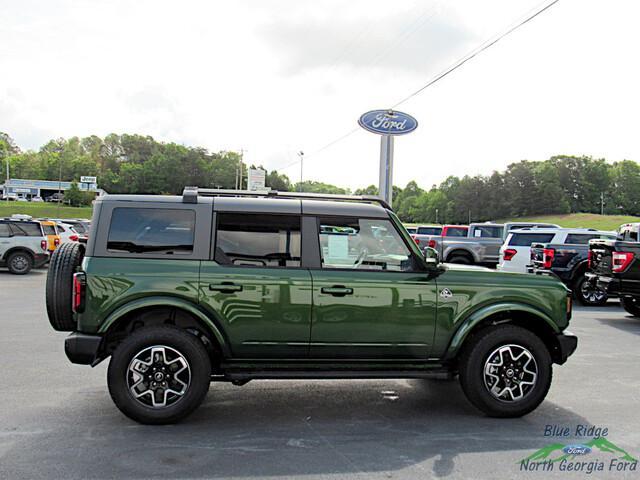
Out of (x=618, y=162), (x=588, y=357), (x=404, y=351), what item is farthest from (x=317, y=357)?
(x=618, y=162)

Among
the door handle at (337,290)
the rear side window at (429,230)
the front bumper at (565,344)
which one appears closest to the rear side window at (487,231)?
the rear side window at (429,230)

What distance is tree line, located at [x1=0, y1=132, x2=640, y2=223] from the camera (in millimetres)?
102438

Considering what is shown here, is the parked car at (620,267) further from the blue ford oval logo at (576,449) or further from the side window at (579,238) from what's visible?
the blue ford oval logo at (576,449)

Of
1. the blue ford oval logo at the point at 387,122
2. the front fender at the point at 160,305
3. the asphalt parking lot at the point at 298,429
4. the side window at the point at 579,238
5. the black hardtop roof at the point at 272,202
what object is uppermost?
the blue ford oval logo at the point at 387,122

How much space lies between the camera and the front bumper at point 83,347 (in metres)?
4.78

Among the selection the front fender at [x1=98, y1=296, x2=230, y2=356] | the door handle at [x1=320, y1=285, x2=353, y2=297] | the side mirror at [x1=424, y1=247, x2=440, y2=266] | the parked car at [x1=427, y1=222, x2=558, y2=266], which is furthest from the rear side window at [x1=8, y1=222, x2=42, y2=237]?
the side mirror at [x1=424, y1=247, x2=440, y2=266]

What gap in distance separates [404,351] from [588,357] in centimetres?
395

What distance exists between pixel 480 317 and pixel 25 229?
1697 cm

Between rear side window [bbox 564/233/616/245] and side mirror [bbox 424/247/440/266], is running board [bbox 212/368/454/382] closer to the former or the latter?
side mirror [bbox 424/247/440/266]

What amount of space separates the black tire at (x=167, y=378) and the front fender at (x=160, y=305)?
0.57 ft

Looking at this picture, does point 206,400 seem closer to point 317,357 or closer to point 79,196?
point 317,357

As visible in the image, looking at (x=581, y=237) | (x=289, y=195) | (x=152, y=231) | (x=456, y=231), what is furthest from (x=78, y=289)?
(x=456, y=231)

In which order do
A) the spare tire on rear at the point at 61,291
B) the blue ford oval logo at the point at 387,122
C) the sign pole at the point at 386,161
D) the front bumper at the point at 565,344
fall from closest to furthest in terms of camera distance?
the spare tire on rear at the point at 61,291 → the front bumper at the point at 565,344 → the blue ford oval logo at the point at 387,122 → the sign pole at the point at 386,161

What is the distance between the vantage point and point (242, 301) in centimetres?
495
